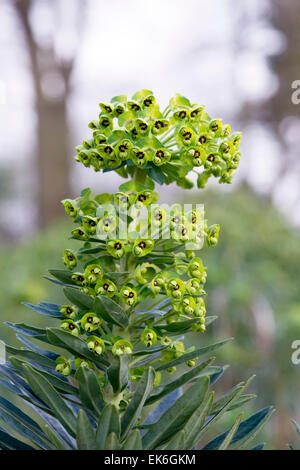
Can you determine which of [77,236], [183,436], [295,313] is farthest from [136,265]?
[295,313]

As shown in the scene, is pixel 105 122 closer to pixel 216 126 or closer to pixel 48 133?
pixel 216 126

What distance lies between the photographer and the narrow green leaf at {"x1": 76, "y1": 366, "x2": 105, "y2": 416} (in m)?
0.41

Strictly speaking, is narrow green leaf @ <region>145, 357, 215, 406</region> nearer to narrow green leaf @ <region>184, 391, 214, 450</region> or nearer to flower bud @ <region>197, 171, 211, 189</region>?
narrow green leaf @ <region>184, 391, 214, 450</region>

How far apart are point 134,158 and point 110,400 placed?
238mm

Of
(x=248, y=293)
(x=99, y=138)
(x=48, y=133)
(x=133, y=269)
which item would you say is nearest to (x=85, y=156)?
(x=99, y=138)

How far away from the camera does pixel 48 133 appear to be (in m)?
4.03

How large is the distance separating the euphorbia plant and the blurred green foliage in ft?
4.10

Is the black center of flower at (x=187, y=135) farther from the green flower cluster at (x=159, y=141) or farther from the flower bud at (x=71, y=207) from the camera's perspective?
the flower bud at (x=71, y=207)

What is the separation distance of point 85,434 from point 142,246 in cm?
17

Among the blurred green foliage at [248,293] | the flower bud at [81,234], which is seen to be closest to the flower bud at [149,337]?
the flower bud at [81,234]

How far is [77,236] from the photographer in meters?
0.47

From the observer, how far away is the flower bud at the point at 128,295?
45cm

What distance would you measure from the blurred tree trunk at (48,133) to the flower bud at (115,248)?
11.6ft
